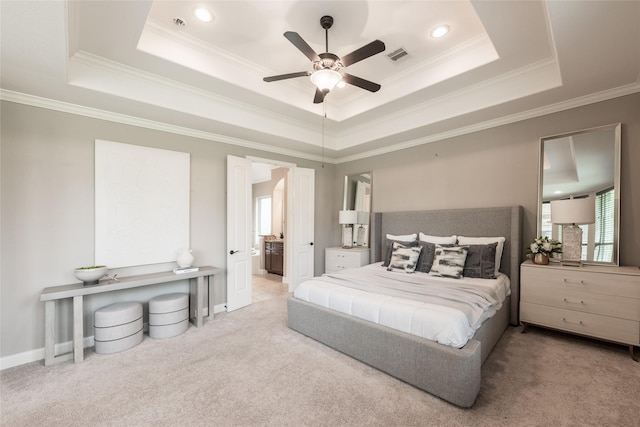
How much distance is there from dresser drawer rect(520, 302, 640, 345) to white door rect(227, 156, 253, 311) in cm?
368

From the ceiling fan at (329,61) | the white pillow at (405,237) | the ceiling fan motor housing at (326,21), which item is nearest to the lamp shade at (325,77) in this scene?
the ceiling fan at (329,61)

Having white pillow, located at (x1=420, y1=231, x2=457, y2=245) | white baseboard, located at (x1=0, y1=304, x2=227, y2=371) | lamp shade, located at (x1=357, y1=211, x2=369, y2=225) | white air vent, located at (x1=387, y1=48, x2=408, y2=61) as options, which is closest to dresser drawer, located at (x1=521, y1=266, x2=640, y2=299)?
white pillow, located at (x1=420, y1=231, x2=457, y2=245)

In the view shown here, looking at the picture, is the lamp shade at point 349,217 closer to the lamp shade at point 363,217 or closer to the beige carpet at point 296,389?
the lamp shade at point 363,217

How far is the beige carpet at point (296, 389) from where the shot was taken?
1.82m

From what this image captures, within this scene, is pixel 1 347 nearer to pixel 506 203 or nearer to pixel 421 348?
pixel 421 348

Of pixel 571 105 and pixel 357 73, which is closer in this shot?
pixel 571 105

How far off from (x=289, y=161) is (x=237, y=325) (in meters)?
2.89

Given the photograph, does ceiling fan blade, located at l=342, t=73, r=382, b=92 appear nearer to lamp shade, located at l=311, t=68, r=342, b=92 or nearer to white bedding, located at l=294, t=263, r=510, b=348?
lamp shade, located at l=311, t=68, r=342, b=92

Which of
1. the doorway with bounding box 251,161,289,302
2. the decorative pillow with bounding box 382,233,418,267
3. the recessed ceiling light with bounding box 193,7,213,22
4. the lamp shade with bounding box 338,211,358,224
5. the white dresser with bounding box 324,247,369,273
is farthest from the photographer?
the doorway with bounding box 251,161,289,302

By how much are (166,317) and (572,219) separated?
463 centimetres

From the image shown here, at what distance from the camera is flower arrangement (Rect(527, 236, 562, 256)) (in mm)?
3010

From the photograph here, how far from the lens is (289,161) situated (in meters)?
4.97

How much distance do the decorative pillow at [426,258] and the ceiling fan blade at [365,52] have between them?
8.45 feet

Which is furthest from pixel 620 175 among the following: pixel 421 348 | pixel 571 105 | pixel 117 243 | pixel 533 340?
pixel 117 243
